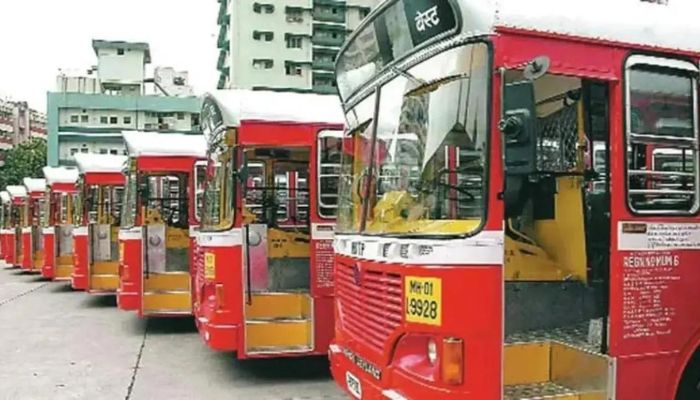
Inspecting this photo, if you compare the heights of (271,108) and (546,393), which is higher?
(271,108)

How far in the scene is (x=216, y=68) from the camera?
64812 mm

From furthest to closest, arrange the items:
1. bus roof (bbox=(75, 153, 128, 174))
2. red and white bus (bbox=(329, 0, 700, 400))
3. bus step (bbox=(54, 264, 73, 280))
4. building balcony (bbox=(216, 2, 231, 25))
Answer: building balcony (bbox=(216, 2, 231, 25)) → bus step (bbox=(54, 264, 73, 280)) → bus roof (bbox=(75, 153, 128, 174)) → red and white bus (bbox=(329, 0, 700, 400))

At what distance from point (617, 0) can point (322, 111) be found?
4.02m

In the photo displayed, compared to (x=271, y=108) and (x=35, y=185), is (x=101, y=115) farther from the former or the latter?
(x=271, y=108)

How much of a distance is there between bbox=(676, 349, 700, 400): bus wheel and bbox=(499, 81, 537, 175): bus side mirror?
1.67m

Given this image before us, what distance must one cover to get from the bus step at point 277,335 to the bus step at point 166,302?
352 centimetres

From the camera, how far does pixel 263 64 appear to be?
5569 centimetres

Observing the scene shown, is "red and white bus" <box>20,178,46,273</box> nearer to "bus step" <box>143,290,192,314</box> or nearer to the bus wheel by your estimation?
"bus step" <box>143,290,192,314</box>

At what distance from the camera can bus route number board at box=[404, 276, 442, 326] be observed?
417 cm

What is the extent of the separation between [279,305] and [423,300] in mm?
4550

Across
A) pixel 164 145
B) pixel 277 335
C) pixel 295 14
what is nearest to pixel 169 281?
pixel 164 145

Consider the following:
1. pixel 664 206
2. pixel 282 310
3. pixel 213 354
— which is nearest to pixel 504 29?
pixel 664 206

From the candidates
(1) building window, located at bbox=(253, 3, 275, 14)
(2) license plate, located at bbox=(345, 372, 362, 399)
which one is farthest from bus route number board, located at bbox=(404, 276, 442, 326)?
(1) building window, located at bbox=(253, 3, 275, 14)

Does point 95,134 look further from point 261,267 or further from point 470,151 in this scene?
point 470,151
